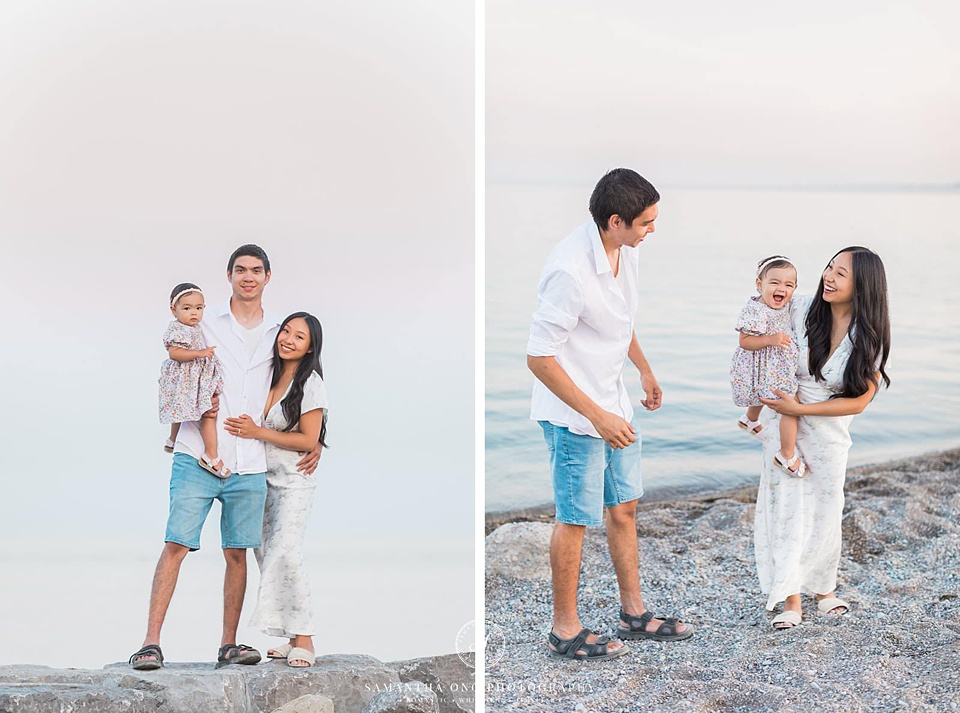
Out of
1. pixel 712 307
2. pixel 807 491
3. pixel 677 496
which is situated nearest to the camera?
pixel 807 491

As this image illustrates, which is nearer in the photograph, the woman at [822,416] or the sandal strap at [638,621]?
the woman at [822,416]

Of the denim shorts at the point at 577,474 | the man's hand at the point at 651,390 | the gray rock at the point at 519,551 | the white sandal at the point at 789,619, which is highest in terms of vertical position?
the man's hand at the point at 651,390

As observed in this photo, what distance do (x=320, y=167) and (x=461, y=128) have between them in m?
0.60

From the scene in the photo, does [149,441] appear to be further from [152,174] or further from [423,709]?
[423,709]

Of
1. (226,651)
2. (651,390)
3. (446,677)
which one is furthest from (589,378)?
(226,651)

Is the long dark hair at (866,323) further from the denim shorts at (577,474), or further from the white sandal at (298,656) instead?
the white sandal at (298,656)

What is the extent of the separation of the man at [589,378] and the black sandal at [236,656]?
41.7 inches

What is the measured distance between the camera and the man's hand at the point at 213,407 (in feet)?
13.6

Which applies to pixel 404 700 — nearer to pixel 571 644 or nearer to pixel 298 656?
pixel 298 656

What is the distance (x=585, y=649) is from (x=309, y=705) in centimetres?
96

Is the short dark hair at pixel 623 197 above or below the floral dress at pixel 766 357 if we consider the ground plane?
above

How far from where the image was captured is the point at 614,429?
13.0 ft

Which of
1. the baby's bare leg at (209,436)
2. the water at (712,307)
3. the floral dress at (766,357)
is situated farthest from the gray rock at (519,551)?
the baby's bare leg at (209,436)

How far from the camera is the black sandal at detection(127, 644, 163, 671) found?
4090mm
